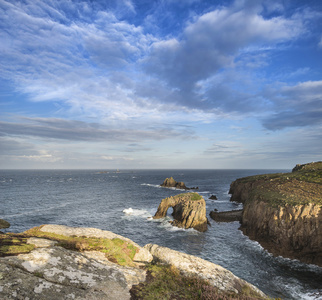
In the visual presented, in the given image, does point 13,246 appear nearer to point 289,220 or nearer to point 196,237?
point 196,237

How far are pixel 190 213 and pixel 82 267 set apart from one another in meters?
34.9

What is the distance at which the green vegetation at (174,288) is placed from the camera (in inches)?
389

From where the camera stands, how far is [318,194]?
32.8 meters

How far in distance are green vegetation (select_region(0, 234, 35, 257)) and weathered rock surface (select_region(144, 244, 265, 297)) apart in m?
8.52

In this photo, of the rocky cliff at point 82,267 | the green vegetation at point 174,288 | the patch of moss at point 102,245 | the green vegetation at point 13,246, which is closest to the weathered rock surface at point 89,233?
the rocky cliff at point 82,267

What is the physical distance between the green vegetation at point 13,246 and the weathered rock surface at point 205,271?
852 cm

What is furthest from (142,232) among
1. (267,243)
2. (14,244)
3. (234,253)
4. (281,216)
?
(14,244)

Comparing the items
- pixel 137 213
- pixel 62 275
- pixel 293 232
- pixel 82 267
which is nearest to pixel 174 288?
pixel 82 267

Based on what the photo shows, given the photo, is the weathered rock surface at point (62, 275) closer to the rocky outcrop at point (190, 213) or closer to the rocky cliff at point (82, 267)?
the rocky cliff at point (82, 267)

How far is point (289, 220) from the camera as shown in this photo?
2861 cm

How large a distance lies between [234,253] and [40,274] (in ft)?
92.7

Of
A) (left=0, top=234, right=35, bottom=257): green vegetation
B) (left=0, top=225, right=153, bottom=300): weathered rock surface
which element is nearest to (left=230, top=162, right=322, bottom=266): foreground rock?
(left=0, top=225, right=153, bottom=300): weathered rock surface

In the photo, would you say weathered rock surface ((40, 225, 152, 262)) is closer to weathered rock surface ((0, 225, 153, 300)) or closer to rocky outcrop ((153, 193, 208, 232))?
weathered rock surface ((0, 225, 153, 300))

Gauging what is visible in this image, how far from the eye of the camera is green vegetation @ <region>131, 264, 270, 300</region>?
988cm
